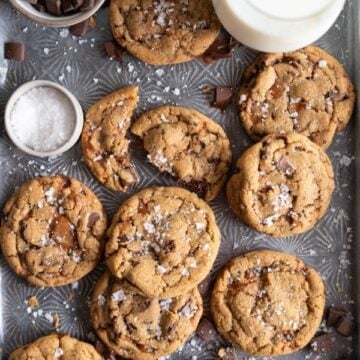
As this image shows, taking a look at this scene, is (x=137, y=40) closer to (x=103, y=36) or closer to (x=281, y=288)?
(x=103, y=36)

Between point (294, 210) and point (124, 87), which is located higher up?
point (124, 87)

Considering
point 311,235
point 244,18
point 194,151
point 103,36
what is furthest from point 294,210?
point 103,36

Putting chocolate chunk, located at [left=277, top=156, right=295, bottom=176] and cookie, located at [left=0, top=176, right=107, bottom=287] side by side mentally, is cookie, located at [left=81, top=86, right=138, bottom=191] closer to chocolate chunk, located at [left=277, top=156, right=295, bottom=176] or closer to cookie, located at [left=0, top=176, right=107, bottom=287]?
cookie, located at [left=0, top=176, right=107, bottom=287]

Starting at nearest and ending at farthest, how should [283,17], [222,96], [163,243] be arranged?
[283,17], [163,243], [222,96]

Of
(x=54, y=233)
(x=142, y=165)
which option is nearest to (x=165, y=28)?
(x=142, y=165)

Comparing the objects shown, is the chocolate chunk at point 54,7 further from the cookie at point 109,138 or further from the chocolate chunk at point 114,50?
the cookie at point 109,138

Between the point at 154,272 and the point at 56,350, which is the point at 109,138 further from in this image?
the point at 56,350
